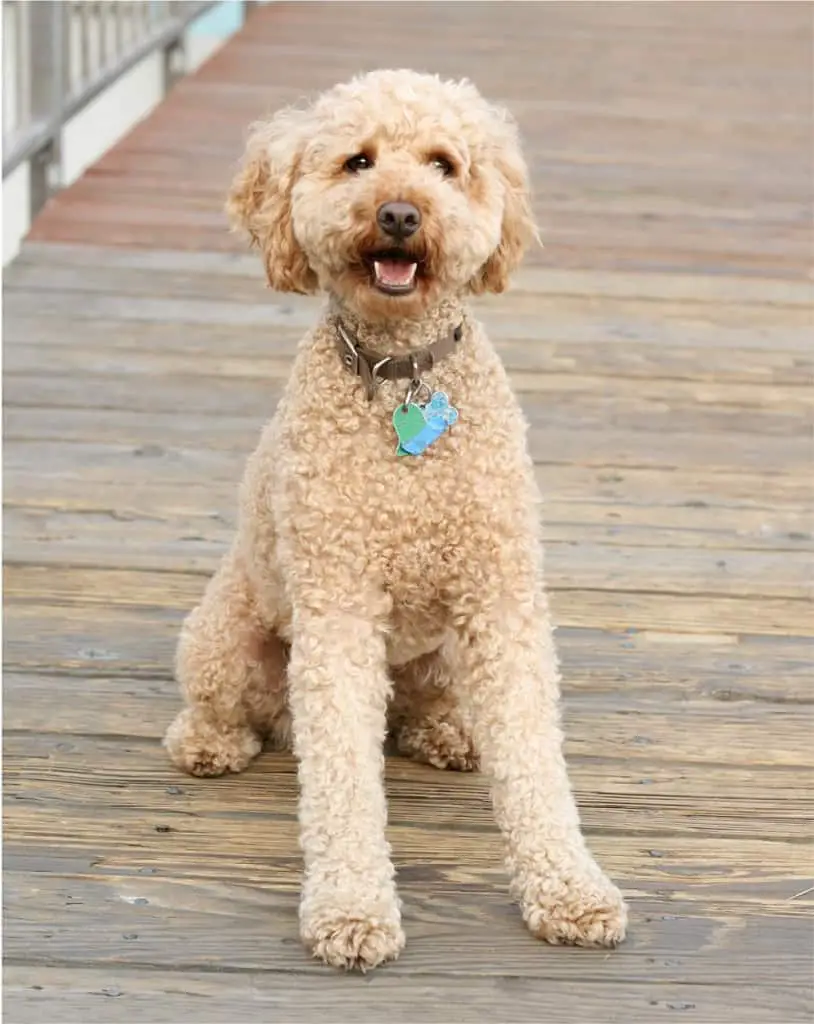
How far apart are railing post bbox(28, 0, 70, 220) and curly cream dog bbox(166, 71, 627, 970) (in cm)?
332

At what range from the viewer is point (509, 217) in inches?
95.6

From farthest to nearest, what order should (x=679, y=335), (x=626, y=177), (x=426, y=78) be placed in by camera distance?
(x=626, y=177)
(x=679, y=335)
(x=426, y=78)

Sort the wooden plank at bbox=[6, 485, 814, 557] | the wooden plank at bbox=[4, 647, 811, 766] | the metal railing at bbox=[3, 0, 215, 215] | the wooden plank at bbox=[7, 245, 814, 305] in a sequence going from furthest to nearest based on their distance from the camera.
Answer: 1. the metal railing at bbox=[3, 0, 215, 215]
2. the wooden plank at bbox=[7, 245, 814, 305]
3. the wooden plank at bbox=[6, 485, 814, 557]
4. the wooden plank at bbox=[4, 647, 811, 766]

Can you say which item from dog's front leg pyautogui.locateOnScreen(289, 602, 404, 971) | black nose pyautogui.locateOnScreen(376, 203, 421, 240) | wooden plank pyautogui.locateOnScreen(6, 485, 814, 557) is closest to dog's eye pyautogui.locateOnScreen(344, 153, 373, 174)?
black nose pyautogui.locateOnScreen(376, 203, 421, 240)

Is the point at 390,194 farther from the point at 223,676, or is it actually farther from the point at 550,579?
the point at 550,579

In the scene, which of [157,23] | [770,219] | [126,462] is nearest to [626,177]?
[770,219]

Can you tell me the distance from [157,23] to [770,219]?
2856 millimetres

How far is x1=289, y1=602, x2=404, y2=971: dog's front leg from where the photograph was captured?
232 centimetres

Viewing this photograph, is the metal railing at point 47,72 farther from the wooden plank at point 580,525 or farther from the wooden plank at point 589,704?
the wooden plank at point 589,704

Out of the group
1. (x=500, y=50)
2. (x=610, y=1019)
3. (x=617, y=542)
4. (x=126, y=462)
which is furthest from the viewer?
(x=500, y=50)

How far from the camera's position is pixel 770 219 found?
6082 millimetres

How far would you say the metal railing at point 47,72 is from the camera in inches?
215

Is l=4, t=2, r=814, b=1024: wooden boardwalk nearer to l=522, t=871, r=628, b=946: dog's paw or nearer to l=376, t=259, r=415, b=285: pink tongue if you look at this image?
l=522, t=871, r=628, b=946: dog's paw

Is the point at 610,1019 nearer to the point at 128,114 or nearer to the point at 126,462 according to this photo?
the point at 126,462
